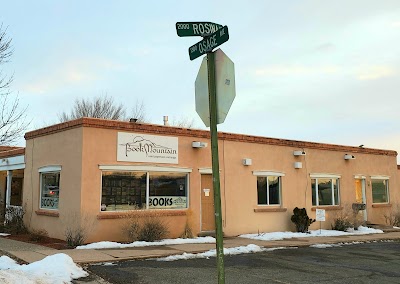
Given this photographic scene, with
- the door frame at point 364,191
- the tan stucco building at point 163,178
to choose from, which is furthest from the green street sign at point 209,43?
the door frame at point 364,191

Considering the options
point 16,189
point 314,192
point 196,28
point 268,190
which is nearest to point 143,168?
point 268,190

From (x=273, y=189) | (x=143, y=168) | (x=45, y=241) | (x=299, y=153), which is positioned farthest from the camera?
(x=299, y=153)

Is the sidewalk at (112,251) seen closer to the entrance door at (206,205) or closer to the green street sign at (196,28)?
the entrance door at (206,205)

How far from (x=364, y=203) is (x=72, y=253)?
16575mm

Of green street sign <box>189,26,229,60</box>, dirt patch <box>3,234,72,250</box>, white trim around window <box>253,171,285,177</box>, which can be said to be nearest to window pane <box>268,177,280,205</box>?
white trim around window <box>253,171,285,177</box>

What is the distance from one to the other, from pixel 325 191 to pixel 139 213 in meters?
10.6

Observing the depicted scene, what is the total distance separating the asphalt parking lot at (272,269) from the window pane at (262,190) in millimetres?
5445

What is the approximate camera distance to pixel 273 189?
19.0 m

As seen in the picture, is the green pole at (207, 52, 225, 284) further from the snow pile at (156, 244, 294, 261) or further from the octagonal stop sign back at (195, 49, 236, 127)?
the snow pile at (156, 244, 294, 261)

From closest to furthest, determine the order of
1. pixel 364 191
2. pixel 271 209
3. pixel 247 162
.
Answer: pixel 247 162 → pixel 271 209 → pixel 364 191

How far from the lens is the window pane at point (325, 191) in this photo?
68.4 ft

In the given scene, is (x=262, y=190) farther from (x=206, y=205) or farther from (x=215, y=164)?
(x=215, y=164)

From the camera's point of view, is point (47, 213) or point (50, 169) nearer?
point (47, 213)

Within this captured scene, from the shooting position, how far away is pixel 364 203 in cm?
2264
